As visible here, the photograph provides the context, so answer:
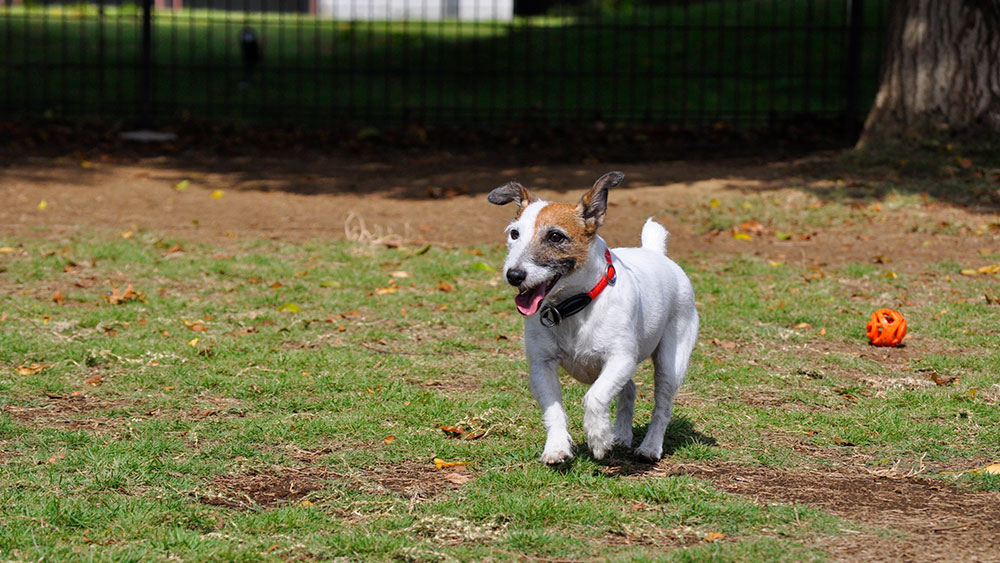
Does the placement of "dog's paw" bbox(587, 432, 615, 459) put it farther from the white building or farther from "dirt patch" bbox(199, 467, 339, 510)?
the white building

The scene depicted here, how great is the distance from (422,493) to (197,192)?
8766 millimetres

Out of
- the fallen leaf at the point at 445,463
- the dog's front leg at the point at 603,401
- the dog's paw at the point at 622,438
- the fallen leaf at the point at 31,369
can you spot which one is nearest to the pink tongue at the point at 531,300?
the dog's front leg at the point at 603,401

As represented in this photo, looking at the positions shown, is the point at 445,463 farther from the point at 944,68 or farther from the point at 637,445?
the point at 944,68

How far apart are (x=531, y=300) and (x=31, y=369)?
3.40 metres

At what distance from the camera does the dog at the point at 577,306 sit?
181 inches

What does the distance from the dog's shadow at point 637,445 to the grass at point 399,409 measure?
23 mm

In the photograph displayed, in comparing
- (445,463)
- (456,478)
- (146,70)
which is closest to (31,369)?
(445,463)

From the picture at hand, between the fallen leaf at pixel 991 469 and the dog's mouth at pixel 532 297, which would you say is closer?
the dog's mouth at pixel 532 297

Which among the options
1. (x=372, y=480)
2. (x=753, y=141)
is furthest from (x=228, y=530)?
(x=753, y=141)

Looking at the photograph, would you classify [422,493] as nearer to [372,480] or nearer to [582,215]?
[372,480]

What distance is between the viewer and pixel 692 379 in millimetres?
6520

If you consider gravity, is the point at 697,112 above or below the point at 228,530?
above

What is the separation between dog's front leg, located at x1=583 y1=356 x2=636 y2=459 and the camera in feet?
15.1

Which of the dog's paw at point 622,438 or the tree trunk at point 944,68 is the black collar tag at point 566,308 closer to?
the dog's paw at point 622,438
